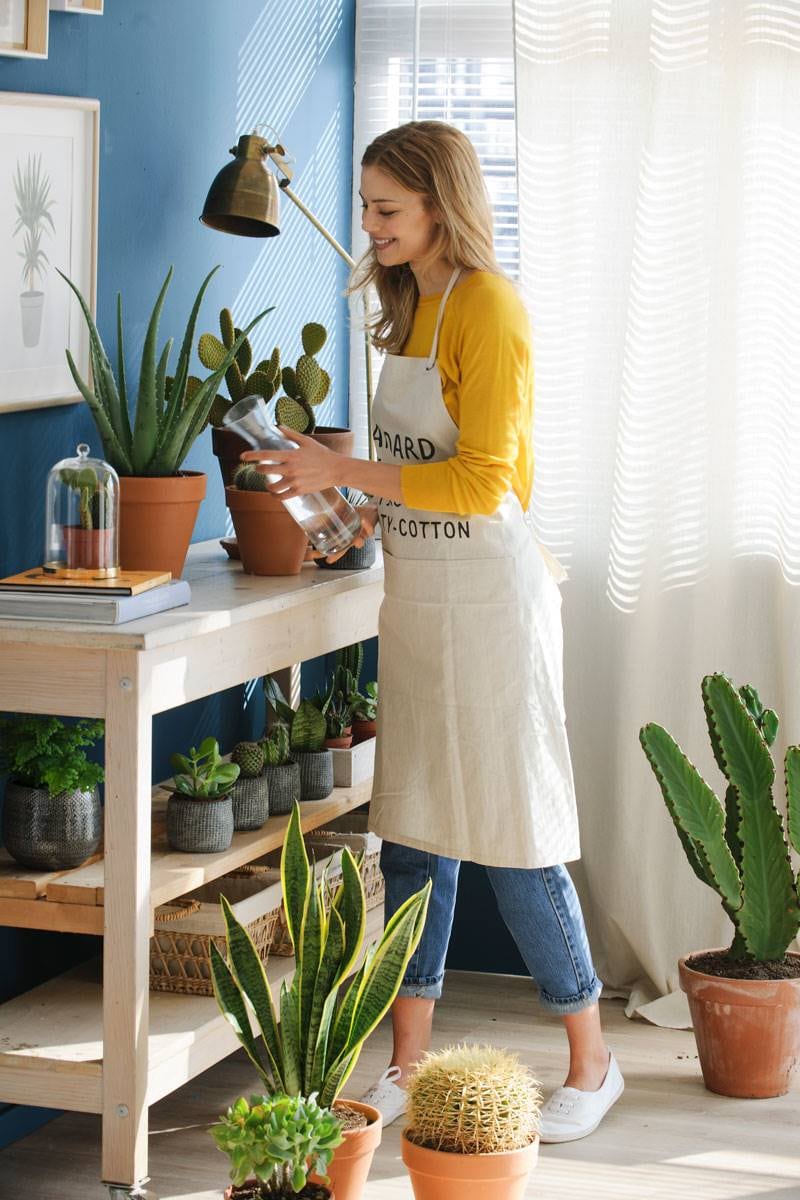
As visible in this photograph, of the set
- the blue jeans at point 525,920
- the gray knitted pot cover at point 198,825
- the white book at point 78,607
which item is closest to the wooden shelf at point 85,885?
the gray knitted pot cover at point 198,825

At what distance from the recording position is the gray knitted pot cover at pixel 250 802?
9.35ft

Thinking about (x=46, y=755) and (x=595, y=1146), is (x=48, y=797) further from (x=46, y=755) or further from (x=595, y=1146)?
(x=595, y=1146)

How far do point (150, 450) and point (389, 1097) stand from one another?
116cm

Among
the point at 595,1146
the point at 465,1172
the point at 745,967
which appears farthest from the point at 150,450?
the point at 745,967

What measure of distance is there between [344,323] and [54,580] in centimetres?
176

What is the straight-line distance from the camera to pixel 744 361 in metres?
3.48

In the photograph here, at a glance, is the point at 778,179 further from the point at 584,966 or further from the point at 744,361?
the point at 584,966

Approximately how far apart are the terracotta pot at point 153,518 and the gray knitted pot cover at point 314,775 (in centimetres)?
66

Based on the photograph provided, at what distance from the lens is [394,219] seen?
→ 2.61m

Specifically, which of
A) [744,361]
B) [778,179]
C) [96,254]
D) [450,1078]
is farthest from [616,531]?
[450,1078]

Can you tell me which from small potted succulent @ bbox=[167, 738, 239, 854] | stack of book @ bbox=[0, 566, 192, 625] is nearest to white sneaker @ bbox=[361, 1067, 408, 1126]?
small potted succulent @ bbox=[167, 738, 239, 854]

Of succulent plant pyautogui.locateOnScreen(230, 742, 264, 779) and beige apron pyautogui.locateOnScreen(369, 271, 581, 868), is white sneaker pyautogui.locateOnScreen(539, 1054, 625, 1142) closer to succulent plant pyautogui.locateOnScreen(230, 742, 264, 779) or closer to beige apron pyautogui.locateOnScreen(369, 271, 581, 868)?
beige apron pyautogui.locateOnScreen(369, 271, 581, 868)

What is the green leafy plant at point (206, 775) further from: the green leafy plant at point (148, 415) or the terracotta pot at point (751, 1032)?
the terracotta pot at point (751, 1032)

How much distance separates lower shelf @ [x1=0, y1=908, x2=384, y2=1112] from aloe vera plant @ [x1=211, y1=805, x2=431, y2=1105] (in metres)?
0.18
